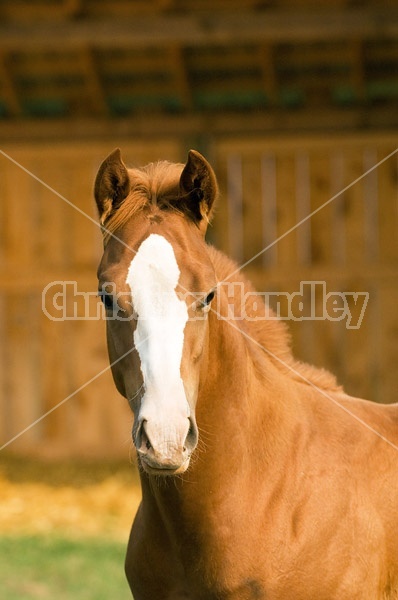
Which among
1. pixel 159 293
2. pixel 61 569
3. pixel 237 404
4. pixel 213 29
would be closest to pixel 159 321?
pixel 159 293

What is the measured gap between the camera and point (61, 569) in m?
5.80

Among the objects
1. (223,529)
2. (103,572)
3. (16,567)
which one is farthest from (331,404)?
(16,567)

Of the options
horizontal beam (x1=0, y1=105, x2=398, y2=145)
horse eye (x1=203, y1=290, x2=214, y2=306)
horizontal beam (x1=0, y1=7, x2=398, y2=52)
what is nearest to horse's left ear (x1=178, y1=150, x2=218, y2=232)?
horse eye (x1=203, y1=290, x2=214, y2=306)

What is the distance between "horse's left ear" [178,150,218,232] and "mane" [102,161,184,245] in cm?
4

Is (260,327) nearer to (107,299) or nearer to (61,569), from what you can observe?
(107,299)

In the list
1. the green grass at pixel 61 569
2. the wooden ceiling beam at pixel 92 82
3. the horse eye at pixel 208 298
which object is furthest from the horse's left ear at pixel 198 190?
the wooden ceiling beam at pixel 92 82

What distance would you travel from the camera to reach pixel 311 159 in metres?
8.23

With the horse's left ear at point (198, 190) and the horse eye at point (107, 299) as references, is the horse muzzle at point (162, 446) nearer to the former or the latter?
the horse eye at point (107, 299)

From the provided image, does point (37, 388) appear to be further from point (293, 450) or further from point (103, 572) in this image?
point (293, 450)

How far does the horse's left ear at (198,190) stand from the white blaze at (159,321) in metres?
0.25

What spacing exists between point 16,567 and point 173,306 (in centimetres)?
376

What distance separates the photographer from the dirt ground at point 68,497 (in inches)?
271

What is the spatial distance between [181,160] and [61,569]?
384 cm

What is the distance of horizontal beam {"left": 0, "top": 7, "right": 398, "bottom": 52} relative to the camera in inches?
277
